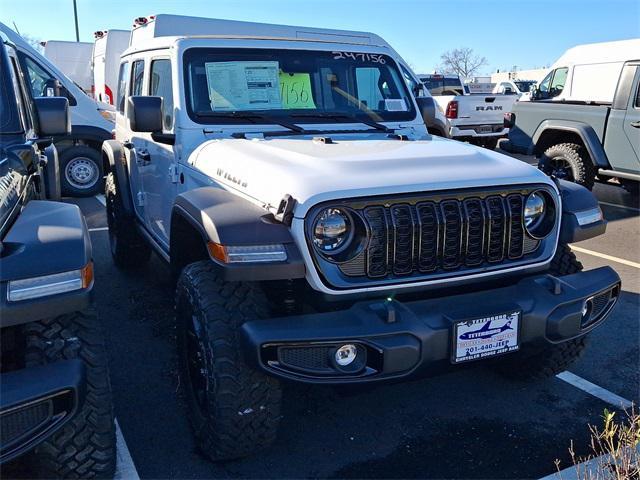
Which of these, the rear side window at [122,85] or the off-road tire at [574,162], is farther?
the off-road tire at [574,162]

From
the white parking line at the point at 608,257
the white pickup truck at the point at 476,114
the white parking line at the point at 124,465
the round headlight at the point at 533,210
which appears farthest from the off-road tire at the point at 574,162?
the white parking line at the point at 124,465

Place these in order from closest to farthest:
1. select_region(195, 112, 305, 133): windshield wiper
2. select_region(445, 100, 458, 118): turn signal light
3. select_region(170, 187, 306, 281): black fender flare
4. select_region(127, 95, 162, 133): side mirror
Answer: select_region(170, 187, 306, 281): black fender flare → select_region(127, 95, 162, 133): side mirror → select_region(195, 112, 305, 133): windshield wiper → select_region(445, 100, 458, 118): turn signal light

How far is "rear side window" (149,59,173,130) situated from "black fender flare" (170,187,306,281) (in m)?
1.32

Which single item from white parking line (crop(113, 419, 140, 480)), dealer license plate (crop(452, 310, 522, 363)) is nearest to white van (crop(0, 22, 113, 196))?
white parking line (crop(113, 419, 140, 480))

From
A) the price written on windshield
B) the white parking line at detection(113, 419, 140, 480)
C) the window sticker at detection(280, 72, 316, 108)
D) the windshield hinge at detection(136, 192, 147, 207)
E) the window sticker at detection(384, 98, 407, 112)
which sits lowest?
the white parking line at detection(113, 419, 140, 480)

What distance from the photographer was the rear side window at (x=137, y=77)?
4742 mm

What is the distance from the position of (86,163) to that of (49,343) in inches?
309

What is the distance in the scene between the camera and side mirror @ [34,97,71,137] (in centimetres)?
365

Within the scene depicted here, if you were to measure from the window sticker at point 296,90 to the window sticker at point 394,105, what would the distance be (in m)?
0.55

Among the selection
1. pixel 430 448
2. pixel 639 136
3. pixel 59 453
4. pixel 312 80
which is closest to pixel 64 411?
pixel 59 453

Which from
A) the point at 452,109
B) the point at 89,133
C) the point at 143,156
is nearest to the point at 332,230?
the point at 143,156

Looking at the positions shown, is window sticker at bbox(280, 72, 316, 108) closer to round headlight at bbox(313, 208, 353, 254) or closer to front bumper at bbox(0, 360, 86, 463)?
round headlight at bbox(313, 208, 353, 254)

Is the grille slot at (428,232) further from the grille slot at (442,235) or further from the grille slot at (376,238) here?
the grille slot at (376,238)

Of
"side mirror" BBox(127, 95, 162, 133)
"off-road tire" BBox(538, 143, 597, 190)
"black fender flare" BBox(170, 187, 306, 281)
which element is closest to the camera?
"black fender flare" BBox(170, 187, 306, 281)
